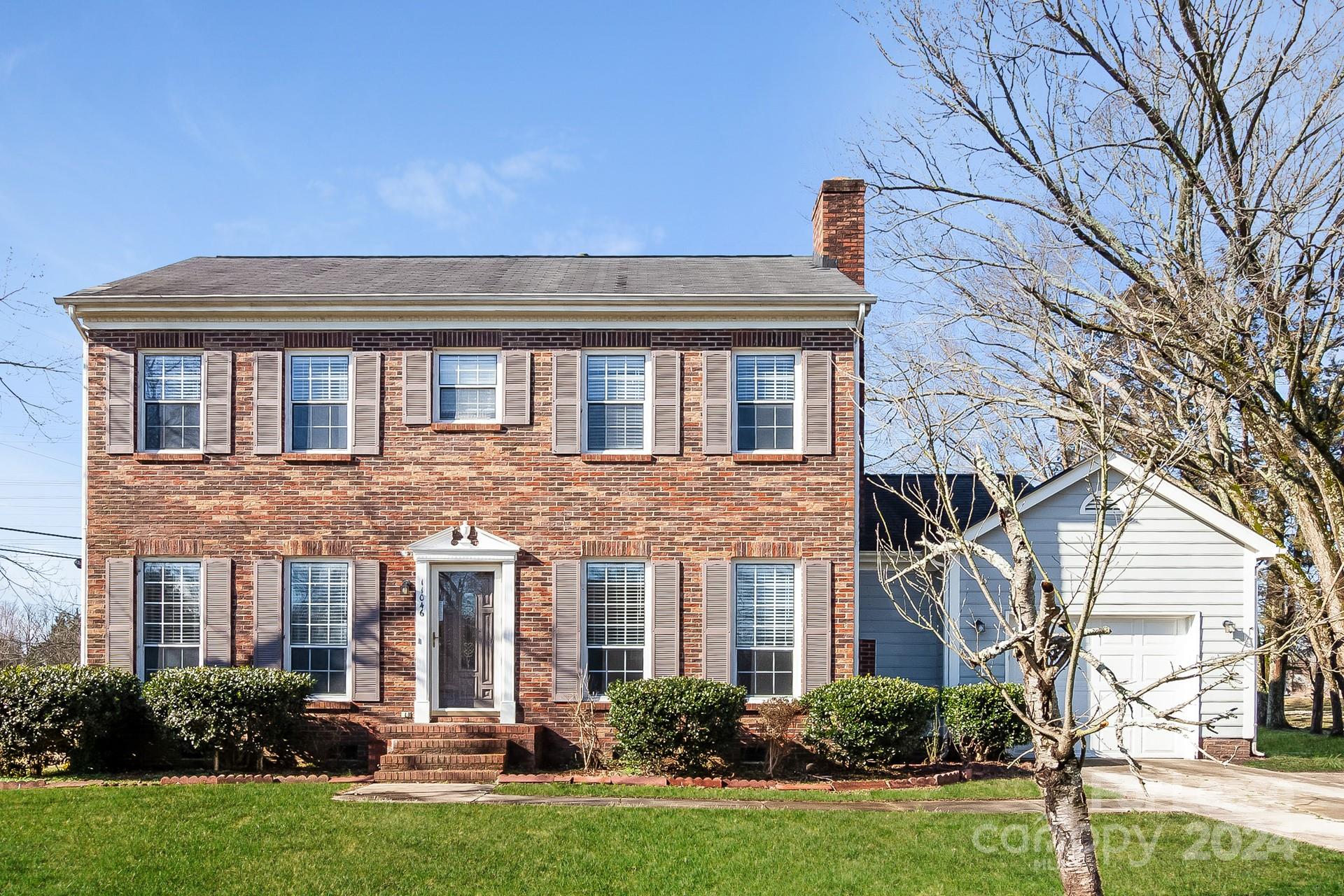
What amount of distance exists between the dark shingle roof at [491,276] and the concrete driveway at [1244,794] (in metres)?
6.79

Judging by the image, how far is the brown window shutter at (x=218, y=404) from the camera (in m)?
13.5

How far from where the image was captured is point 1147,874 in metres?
7.96

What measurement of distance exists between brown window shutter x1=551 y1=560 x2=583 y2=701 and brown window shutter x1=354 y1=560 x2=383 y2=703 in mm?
2260

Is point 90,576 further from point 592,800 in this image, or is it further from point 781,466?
point 781,466

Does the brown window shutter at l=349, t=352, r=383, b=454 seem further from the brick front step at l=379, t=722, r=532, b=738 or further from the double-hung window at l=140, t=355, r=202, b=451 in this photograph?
the brick front step at l=379, t=722, r=532, b=738

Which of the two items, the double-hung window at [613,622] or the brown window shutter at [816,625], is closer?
the brown window shutter at [816,625]

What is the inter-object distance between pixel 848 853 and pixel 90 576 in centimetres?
1040

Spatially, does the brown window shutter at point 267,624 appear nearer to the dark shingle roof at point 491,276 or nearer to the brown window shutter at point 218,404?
the brown window shutter at point 218,404

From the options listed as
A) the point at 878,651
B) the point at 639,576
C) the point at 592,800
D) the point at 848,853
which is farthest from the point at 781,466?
the point at 848,853

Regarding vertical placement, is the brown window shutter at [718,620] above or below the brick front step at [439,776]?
above

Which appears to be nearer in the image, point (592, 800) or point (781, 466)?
point (592, 800)

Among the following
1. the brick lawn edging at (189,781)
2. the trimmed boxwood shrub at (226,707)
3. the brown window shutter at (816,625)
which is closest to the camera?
the brick lawn edging at (189,781)

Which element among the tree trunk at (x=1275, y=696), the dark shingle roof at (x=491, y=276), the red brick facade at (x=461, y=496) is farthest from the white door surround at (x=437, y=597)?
the tree trunk at (x=1275, y=696)

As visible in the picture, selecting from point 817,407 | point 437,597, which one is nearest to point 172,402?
point 437,597
